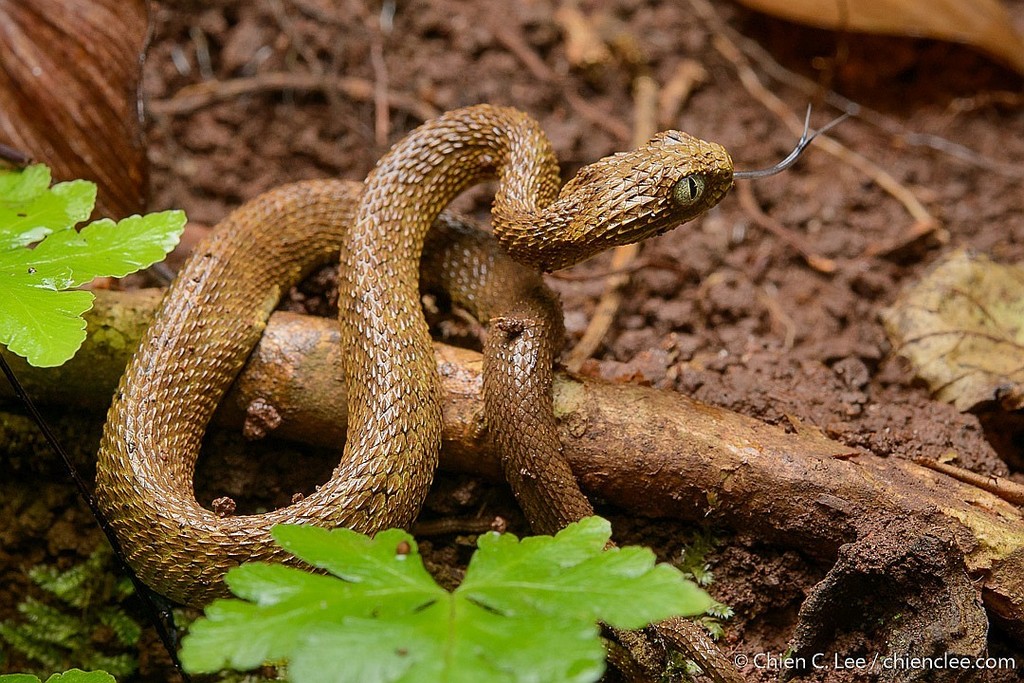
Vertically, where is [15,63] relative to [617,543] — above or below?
above

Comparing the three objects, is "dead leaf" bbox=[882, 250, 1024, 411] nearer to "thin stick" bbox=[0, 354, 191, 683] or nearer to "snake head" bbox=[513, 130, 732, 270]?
"snake head" bbox=[513, 130, 732, 270]

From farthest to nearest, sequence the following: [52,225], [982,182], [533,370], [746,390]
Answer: [982,182], [746,390], [533,370], [52,225]

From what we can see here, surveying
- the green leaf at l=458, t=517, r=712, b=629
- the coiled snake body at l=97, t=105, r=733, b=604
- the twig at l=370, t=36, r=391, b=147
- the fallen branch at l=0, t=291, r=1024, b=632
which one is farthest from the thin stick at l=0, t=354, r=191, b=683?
the twig at l=370, t=36, r=391, b=147

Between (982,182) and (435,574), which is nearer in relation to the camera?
(435,574)

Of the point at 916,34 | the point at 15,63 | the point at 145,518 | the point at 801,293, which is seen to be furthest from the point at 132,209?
the point at 916,34

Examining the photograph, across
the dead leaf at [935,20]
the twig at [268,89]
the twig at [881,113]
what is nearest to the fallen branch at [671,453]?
the twig at [268,89]

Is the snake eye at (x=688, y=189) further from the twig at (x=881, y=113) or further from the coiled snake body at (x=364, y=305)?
the twig at (x=881, y=113)

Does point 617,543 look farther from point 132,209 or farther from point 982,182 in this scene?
point 982,182
